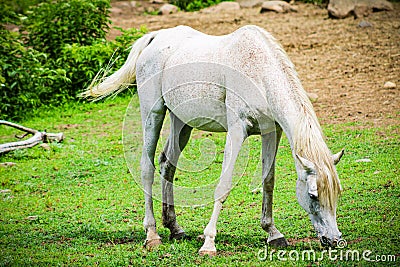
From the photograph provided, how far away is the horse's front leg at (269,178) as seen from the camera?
18.5 ft

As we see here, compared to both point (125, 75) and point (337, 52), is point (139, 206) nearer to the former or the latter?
point (125, 75)

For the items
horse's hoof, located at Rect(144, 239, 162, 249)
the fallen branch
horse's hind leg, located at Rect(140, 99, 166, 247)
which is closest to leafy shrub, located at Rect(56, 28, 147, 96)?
the fallen branch

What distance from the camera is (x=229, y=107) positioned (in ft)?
18.0

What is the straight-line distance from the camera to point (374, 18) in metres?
14.9

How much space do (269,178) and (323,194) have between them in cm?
98

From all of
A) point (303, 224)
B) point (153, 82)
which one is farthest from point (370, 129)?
point (153, 82)

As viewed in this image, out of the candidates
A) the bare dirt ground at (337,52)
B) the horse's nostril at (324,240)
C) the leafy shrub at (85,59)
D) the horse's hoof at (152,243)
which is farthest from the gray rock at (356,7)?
the horse's nostril at (324,240)

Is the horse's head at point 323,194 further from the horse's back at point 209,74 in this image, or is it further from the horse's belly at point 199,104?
the horse's belly at point 199,104

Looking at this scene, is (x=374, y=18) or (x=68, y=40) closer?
(x=68, y=40)

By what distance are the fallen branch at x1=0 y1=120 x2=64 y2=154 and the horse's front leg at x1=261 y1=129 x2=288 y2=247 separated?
5.46 m

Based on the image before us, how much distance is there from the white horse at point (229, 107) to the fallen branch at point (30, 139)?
146 inches

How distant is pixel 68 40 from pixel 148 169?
25.2 feet

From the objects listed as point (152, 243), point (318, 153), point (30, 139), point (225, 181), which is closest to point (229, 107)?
point (225, 181)

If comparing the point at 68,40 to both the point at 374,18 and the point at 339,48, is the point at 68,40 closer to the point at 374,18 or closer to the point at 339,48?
the point at 339,48
